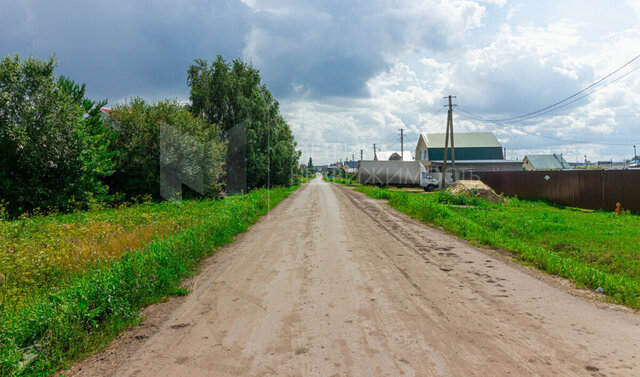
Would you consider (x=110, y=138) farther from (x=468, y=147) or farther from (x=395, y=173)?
(x=468, y=147)

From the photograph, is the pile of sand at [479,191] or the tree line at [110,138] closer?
the tree line at [110,138]

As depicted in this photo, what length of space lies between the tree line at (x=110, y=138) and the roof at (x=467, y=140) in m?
37.8

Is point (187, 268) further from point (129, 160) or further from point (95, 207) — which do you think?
point (129, 160)

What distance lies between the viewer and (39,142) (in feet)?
50.4

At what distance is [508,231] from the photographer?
36.1ft

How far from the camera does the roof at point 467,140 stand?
200ft

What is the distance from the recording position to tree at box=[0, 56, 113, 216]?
15.0m

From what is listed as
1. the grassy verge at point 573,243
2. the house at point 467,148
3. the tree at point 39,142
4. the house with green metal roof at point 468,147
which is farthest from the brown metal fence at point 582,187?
the house with green metal roof at point 468,147

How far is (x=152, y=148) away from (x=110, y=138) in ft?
7.46

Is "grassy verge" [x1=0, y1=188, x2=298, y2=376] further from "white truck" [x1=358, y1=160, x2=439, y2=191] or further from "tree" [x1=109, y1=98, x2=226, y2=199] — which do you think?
"white truck" [x1=358, y1=160, x2=439, y2=191]

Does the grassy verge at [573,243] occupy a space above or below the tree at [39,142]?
below

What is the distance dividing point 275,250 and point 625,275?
7.31 metres

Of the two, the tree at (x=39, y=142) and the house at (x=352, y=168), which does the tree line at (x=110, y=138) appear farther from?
the house at (x=352, y=168)

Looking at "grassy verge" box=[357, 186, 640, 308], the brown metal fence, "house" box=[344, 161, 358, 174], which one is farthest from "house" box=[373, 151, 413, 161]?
"grassy verge" box=[357, 186, 640, 308]
